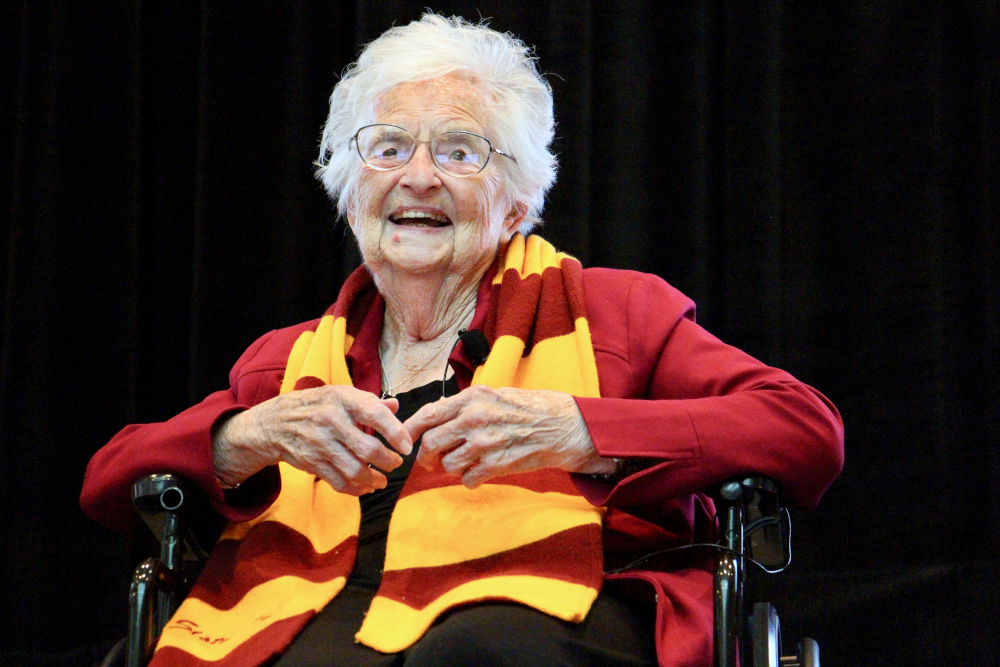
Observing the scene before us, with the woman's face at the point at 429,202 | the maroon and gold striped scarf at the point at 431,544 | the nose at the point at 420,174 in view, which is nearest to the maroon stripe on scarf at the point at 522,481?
the maroon and gold striped scarf at the point at 431,544

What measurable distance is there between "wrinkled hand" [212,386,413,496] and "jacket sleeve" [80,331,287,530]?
38 millimetres

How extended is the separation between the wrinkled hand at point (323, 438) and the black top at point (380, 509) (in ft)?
0.43

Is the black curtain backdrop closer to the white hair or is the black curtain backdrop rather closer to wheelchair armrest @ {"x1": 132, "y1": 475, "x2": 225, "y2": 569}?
the white hair

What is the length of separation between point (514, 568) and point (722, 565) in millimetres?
285

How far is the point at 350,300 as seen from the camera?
1.93 meters

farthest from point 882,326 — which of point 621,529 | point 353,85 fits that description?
point 353,85

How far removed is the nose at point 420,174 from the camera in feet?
5.96

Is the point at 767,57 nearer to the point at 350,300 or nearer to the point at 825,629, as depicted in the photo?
the point at 350,300

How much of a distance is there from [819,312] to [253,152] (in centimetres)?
151

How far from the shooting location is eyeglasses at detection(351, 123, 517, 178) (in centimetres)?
185

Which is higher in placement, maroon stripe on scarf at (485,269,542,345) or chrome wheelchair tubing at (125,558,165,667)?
maroon stripe on scarf at (485,269,542,345)

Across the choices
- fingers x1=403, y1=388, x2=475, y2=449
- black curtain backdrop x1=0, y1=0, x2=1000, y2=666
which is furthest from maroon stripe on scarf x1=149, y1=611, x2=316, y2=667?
black curtain backdrop x1=0, y1=0, x2=1000, y2=666

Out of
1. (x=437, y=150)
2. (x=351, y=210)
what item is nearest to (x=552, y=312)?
(x=437, y=150)

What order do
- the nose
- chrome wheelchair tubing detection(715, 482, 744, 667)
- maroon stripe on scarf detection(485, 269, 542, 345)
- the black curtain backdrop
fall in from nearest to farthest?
chrome wheelchair tubing detection(715, 482, 744, 667) → maroon stripe on scarf detection(485, 269, 542, 345) → the nose → the black curtain backdrop
